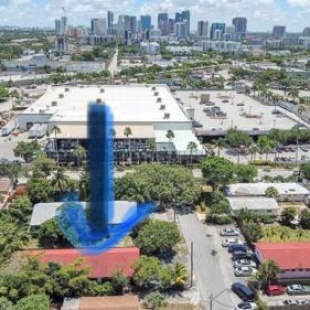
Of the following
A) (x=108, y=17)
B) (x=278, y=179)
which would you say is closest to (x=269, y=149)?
(x=278, y=179)

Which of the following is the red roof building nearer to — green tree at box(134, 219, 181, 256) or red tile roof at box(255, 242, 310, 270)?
red tile roof at box(255, 242, 310, 270)

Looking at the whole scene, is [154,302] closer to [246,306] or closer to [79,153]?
[246,306]

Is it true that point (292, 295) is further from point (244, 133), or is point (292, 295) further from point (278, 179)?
point (244, 133)

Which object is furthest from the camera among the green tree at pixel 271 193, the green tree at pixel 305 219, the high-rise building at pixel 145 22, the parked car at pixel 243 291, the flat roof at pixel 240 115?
the high-rise building at pixel 145 22

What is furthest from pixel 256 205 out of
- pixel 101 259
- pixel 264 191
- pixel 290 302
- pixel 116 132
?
pixel 116 132

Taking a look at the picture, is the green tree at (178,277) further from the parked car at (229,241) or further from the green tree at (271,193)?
the green tree at (271,193)

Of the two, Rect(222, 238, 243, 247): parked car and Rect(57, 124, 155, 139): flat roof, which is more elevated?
Rect(57, 124, 155, 139): flat roof

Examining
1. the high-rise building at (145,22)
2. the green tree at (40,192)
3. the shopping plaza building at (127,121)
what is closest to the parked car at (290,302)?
the green tree at (40,192)

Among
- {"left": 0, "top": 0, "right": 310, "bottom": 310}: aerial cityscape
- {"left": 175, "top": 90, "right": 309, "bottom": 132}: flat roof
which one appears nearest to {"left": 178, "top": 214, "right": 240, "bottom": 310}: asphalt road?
{"left": 0, "top": 0, "right": 310, "bottom": 310}: aerial cityscape
